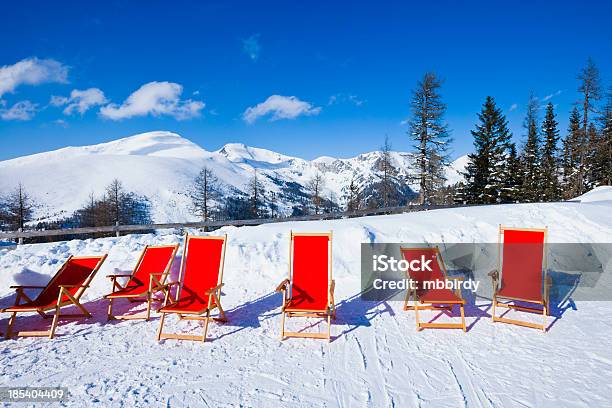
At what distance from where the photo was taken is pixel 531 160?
26.8 metres

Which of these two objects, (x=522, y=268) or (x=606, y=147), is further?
(x=606, y=147)

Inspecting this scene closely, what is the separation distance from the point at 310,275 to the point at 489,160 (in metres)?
21.8

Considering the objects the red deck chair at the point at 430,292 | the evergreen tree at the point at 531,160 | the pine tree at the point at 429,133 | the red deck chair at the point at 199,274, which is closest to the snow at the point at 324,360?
the red deck chair at the point at 430,292

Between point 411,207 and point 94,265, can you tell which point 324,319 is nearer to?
point 94,265

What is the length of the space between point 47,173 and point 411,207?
10246 cm

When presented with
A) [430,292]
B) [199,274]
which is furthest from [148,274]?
[430,292]

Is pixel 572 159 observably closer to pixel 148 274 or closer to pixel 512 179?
pixel 512 179

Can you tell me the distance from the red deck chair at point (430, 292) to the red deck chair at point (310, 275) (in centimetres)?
137

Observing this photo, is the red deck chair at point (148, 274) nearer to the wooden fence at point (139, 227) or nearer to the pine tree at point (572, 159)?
the wooden fence at point (139, 227)

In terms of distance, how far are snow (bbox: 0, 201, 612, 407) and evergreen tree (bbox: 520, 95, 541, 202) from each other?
904 inches

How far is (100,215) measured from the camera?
32.8 meters

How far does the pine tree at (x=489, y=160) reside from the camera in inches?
884

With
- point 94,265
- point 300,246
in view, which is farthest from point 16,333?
point 300,246

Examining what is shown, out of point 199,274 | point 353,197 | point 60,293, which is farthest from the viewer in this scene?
point 353,197
